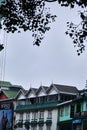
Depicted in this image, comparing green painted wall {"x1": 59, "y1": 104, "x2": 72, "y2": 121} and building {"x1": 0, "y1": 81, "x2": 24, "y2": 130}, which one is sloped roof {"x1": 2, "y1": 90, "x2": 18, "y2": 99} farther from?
green painted wall {"x1": 59, "y1": 104, "x2": 72, "y2": 121}

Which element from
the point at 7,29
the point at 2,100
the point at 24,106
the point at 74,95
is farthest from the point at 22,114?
the point at 7,29

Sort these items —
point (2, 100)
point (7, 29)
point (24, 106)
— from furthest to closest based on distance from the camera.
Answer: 1. point (2, 100)
2. point (24, 106)
3. point (7, 29)

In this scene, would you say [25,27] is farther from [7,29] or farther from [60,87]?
[60,87]

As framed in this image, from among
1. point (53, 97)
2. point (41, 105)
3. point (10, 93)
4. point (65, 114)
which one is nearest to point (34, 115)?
point (41, 105)

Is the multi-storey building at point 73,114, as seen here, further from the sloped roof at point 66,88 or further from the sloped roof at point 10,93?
the sloped roof at point 10,93

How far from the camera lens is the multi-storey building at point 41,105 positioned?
5728 cm

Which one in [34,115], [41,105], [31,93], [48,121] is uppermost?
[31,93]

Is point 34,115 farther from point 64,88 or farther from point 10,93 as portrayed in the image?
point 10,93

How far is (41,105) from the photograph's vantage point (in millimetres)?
60625

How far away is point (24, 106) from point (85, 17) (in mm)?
56100

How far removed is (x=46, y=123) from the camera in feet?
192

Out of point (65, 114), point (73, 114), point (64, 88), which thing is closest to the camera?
point (73, 114)

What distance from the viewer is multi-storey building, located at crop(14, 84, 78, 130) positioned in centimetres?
5728

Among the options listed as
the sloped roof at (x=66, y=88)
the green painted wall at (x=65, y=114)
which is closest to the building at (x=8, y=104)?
the sloped roof at (x=66, y=88)
